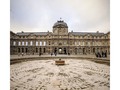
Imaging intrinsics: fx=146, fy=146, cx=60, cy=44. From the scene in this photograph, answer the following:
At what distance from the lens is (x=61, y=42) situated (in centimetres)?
413

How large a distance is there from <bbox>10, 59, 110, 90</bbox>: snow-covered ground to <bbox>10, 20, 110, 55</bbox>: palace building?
1.22 feet

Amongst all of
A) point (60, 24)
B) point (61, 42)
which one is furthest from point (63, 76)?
point (60, 24)

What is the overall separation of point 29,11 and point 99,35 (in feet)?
6.29

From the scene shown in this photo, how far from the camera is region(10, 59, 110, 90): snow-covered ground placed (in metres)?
3.15

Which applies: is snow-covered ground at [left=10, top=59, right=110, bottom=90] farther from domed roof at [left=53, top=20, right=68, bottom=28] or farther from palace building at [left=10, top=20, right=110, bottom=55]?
domed roof at [left=53, top=20, right=68, bottom=28]

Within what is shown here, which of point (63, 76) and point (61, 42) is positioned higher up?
point (61, 42)

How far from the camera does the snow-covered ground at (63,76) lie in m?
3.15

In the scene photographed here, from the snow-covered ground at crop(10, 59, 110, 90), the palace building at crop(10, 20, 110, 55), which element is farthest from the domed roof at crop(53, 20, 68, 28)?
the snow-covered ground at crop(10, 59, 110, 90)

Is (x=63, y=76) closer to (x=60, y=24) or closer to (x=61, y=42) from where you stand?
(x=61, y=42)

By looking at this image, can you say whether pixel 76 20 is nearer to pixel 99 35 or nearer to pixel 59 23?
pixel 59 23

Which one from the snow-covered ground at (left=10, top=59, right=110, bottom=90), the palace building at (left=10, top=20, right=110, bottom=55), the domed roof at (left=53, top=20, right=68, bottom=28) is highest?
the domed roof at (left=53, top=20, right=68, bottom=28)

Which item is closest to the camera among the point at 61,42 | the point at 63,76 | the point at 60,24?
the point at 63,76

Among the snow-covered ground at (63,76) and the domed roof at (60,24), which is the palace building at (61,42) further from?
the snow-covered ground at (63,76)

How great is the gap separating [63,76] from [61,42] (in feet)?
3.44
